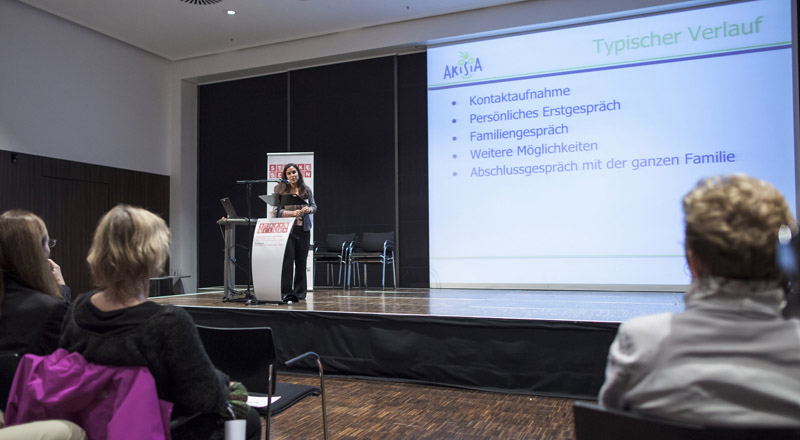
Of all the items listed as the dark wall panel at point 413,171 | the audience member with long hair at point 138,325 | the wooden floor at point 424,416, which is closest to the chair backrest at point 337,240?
the dark wall panel at point 413,171

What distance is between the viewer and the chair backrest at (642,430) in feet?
2.74

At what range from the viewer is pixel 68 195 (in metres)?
7.46

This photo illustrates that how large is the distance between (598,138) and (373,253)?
10.2ft

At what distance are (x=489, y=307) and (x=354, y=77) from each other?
4.83 metres

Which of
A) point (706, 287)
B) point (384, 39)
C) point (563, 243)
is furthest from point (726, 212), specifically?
point (384, 39)

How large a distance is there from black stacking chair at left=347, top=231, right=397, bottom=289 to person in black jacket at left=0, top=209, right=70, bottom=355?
543 cm

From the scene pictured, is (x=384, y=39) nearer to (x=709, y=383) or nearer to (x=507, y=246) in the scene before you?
(x=507, y=246)

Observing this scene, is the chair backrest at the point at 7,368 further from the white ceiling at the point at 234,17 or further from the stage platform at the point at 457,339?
the white ceiling at the point at 234,17

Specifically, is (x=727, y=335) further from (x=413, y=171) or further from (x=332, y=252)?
(x=332, y=252)

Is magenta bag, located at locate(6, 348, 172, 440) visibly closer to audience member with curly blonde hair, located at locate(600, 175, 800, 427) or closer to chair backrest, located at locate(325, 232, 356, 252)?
audience member with curly blonde hair, located at locate(600, 175, 800, 427)

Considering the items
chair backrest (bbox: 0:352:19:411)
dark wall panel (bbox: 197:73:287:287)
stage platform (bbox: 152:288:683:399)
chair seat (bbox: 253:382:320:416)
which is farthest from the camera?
dark wall panel (bbox: 197:73:287:287)

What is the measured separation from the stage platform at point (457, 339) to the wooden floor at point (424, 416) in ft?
0.39

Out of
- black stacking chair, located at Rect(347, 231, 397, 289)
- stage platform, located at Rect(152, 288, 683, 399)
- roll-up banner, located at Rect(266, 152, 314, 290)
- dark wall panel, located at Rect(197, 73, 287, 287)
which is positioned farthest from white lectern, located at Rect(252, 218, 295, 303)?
dark wall panel, located at Rect(197, 73, 287, 287)

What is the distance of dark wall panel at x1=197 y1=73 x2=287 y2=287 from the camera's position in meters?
8.58
